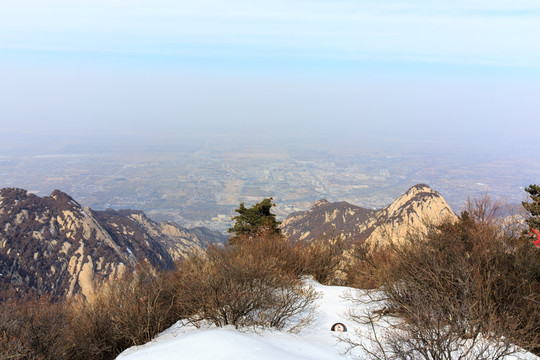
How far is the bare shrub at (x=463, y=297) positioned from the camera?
874 centimetres

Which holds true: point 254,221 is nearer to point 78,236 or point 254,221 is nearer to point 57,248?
point 78,236

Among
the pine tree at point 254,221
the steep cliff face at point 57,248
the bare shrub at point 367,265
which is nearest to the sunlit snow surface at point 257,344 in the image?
the bare shrub at point 367,265

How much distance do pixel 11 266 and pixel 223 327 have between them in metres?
36.7

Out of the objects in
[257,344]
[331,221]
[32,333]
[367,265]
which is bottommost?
[331,221]

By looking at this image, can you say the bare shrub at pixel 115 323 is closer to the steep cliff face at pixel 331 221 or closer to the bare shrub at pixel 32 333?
the bare shrub at pixel 32 333

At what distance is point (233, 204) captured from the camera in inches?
5246

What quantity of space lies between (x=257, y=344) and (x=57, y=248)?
4128 centimetres

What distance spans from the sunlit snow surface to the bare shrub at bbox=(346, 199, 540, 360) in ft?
3.40

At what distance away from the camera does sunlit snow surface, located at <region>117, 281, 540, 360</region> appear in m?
9.56

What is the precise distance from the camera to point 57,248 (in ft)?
143

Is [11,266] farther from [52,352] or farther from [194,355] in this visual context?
[194,355]

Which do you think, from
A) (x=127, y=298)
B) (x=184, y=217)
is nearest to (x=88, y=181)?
(x=184, y=217)

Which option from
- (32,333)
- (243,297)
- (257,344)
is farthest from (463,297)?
(32,333)

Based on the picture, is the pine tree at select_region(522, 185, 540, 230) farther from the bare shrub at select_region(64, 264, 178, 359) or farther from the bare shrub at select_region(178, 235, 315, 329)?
the bare shrub at select_region(64, 264, 178, 359)
